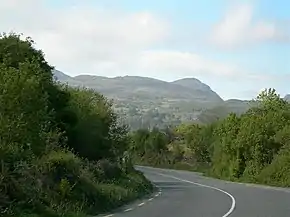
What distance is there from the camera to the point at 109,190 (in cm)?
2811

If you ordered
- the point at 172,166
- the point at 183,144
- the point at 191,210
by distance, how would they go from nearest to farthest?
the point at 191,210, the point at 172,166, the point at 183,144

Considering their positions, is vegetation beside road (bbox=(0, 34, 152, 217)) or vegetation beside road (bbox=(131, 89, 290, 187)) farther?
vegetation beside road (bbox=(131, 89, 290, 187))

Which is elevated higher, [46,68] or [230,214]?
[46,68]

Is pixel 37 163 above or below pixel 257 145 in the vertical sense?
below

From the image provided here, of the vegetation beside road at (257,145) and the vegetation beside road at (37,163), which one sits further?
the vegetation beside road at (257,145)

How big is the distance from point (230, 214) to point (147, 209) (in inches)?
128

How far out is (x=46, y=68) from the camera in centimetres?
3953

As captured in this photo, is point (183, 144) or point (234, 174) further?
point (183, 144)

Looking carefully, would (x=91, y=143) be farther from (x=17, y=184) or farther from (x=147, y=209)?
(x=17, y=184)

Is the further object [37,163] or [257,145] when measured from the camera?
[257,145]

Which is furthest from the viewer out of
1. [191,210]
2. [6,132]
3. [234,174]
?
[234,174]

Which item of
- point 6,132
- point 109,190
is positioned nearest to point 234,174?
point 109,190

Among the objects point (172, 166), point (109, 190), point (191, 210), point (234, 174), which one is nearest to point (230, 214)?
point (191, 210)

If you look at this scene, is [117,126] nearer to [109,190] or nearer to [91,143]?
[91,143]
